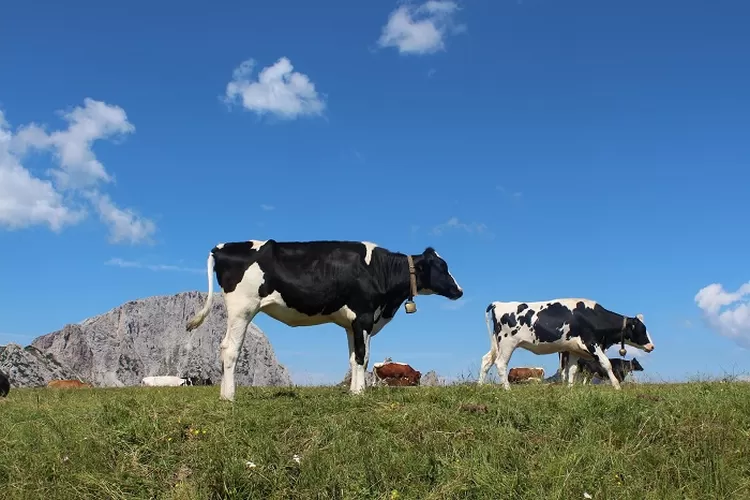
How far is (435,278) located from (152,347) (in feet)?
89.2

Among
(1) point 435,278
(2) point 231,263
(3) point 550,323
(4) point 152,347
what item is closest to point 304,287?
(2) point 231,263

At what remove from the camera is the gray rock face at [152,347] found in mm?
34625

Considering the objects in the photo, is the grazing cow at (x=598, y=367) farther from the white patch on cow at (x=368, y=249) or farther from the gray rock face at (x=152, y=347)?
the gray rock face at (x=152, y=347)

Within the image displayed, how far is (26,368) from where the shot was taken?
30188 millimetres

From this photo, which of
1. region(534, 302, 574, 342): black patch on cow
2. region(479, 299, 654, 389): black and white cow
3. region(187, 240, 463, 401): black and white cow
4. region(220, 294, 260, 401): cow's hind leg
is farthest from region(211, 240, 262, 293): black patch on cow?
region(534, 302, 574, 342): black patch on cow

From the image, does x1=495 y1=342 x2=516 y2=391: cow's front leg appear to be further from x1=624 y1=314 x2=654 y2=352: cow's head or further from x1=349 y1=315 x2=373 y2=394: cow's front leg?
x1=349 y1=315 x2=373 y2=394: cow's front leg

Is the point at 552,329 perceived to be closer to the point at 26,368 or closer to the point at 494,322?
Answer: the point at 494,322

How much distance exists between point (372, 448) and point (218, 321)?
32.3 m

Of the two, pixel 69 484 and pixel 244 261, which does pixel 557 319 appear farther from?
pixel 69 484

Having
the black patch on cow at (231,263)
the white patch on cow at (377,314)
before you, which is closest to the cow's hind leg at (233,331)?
the black patch on cow at (231,263)

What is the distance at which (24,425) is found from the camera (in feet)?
29.7

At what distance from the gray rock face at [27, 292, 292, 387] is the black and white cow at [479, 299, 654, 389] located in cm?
2001

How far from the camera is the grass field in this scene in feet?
22.1

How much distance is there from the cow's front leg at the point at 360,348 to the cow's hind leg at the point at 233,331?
5.68 ft
